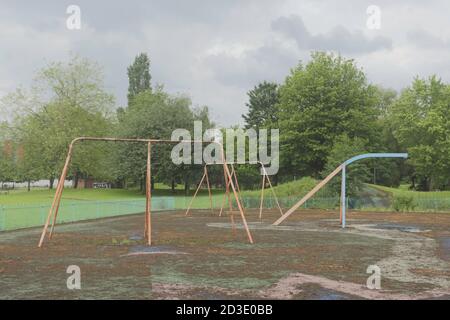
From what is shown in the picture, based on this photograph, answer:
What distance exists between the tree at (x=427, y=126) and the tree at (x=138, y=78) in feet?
134

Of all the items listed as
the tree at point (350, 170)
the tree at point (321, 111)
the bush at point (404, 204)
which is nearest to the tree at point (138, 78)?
the tree at point (321, 111)

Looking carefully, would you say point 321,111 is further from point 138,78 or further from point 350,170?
point 138,78

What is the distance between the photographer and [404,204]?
3572 centimetres

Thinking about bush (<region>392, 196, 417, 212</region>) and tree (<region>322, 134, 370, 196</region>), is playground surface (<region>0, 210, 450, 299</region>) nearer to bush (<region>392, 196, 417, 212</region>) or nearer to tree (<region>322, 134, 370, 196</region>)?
bush (<region>392, 196, 417, 212</region>)

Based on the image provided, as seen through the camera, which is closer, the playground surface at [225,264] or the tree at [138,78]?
the playground surface at [225,264]

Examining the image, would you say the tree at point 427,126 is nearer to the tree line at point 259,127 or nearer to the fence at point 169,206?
the tree line at point 259,127

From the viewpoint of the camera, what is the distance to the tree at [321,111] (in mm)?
55312

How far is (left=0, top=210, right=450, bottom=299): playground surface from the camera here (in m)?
8.59

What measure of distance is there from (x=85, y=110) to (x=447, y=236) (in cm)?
4892

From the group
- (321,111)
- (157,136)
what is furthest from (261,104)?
(157,136)

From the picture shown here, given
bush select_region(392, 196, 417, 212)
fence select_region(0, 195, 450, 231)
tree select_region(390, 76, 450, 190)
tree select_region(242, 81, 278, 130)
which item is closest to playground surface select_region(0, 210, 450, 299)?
fence select_region(0, 195, 450, 231)

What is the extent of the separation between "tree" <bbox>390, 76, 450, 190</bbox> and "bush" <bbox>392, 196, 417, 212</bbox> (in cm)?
1830

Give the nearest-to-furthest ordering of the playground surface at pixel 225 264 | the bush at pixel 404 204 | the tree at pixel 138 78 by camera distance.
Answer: the playground surface at pixel 225 264, the bush at pixel 404 204, the tree at pixel 138 78

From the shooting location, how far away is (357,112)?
54.4 meters
